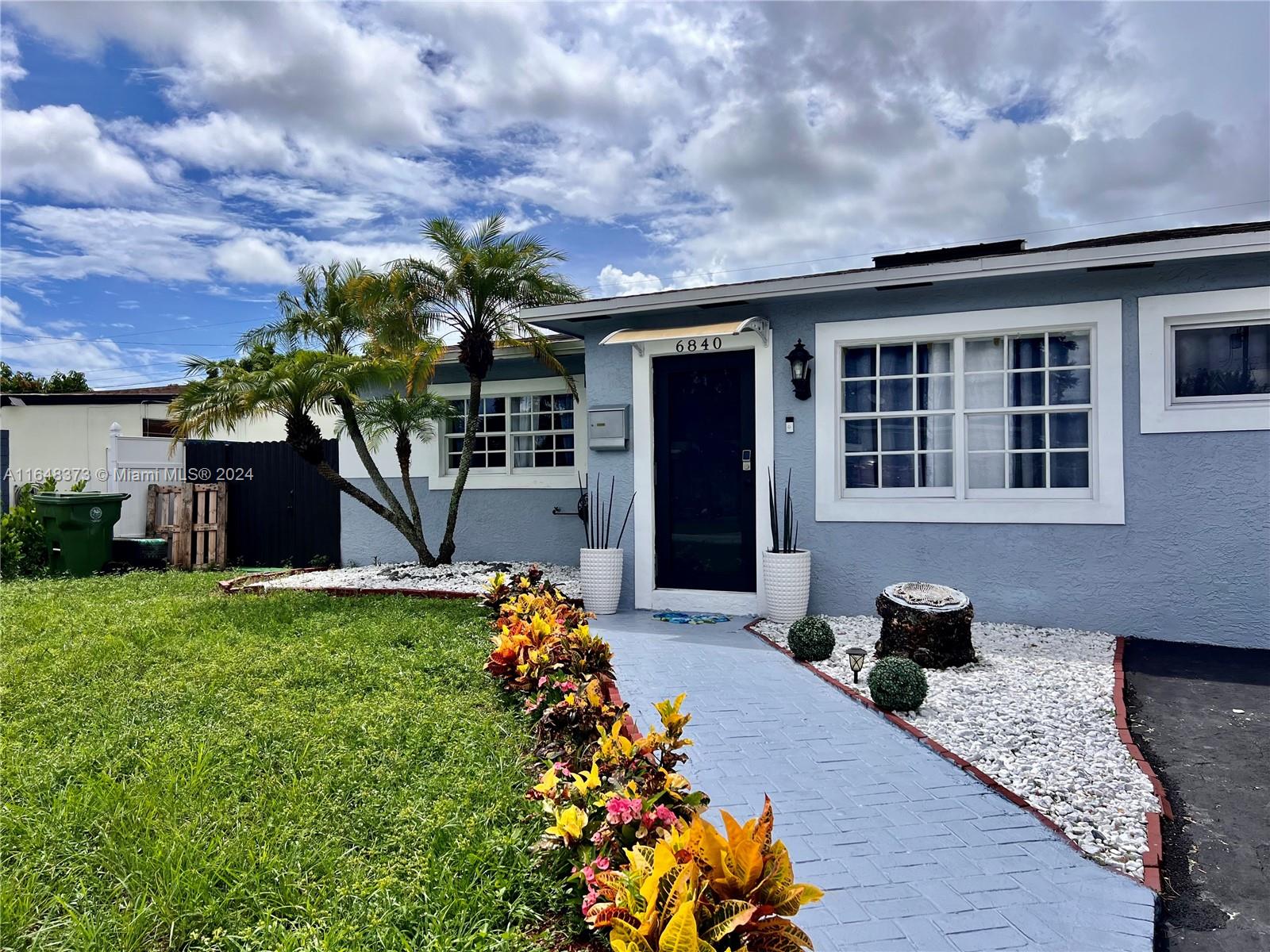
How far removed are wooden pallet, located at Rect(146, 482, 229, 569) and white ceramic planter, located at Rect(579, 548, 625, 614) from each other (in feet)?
27.8

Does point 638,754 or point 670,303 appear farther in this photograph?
point 670,303

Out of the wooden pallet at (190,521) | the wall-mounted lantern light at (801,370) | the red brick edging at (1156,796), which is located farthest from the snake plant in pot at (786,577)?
the wooden pallet at (190,521)

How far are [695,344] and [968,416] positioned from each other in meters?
3.13

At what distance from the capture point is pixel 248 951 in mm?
2521

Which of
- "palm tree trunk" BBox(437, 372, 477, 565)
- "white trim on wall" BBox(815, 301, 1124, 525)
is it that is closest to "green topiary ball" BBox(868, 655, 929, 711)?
"white trim on wall" BBox(815, 301, 1124, 525)

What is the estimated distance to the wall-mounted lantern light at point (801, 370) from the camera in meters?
8.61

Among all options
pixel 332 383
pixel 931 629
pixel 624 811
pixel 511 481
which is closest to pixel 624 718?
pixel 624 811

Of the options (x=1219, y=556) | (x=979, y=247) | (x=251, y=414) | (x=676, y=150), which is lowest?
(x=1219, y=556)

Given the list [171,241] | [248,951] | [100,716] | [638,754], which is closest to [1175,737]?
[638,754]

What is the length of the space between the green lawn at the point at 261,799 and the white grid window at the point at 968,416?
4.91 metres

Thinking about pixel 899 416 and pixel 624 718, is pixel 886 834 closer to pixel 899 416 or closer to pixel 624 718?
pixel 624 718

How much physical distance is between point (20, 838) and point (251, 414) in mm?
7973

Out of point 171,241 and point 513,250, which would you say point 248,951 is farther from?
point 171,241

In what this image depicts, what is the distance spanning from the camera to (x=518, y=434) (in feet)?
40.3
